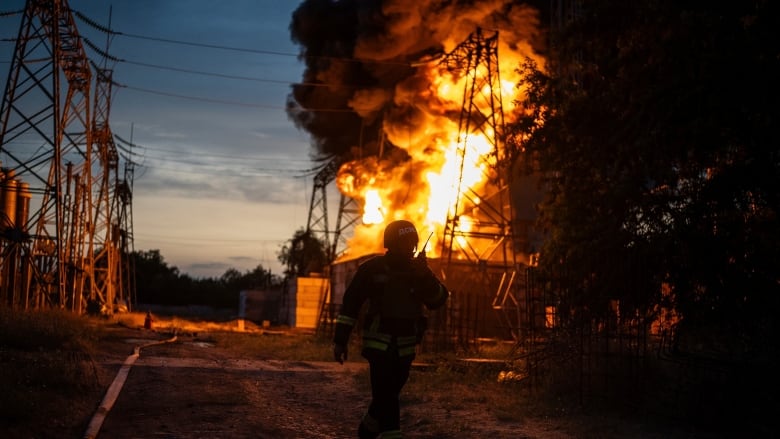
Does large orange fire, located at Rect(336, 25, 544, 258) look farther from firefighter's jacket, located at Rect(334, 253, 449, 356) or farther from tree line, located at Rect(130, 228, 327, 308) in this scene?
tree line, located at Rect(130, 228, 327, 308)

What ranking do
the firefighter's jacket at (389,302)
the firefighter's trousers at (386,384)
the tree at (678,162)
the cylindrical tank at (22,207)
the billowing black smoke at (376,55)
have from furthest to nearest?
the cylindrical tank at (22,207) < the billowing black smoke at (376,55) < the tree at (678,162) < the firefighter's jacket at (389,302) < the firefighter's trousers at (386,384)

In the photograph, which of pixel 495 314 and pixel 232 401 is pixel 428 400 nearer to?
pixel 232 401

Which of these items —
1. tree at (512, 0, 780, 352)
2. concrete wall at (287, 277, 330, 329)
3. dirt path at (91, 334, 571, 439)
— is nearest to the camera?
dirt path at (91, 334, 571, 439)

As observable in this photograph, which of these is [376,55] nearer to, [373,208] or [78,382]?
[373,208]

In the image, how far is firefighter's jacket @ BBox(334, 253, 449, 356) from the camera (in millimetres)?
6895

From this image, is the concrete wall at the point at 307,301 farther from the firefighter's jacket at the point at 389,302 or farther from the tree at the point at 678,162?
the firefighter's jacket at the point at 389,302

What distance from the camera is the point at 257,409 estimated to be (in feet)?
34.6

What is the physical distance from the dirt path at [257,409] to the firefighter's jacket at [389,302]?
2.53m

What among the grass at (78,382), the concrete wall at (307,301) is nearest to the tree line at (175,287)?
the concrete wall at (307,301)

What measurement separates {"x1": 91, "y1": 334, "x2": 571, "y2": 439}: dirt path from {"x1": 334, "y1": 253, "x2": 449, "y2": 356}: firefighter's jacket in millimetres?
2533

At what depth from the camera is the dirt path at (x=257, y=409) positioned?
899 centimetres

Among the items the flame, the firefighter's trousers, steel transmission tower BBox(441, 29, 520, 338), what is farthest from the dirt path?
the flame

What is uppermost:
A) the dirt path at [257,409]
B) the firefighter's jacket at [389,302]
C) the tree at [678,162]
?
the tree at [678,162]

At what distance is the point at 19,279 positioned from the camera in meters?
28.6
